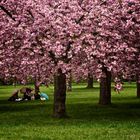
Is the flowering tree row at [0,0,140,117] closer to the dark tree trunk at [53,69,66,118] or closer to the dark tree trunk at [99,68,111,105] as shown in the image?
the dark tree trunk at [53,69,66,118]

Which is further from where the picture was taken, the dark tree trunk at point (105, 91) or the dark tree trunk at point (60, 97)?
the dark tree trunk at point (105, 91)

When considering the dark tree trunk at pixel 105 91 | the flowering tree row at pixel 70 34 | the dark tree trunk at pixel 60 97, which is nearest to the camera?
the flowering tree row at pixel 70 34

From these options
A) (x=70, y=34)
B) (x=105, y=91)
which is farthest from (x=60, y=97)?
(x=105, y=91)

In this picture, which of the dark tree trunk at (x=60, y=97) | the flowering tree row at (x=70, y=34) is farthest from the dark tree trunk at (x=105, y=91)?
the flowering tree row at (x=70, y=34)

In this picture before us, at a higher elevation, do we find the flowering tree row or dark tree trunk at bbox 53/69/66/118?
the flowering tree row

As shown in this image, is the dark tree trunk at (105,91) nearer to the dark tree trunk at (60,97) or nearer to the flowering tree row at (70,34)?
the dark tree trunk at (60,97)

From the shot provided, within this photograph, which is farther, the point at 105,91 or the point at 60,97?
the point at 105,91

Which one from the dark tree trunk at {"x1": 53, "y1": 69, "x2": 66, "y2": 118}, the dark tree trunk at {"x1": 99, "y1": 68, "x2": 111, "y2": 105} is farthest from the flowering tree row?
the dark tree trunk at {"x1": 99, "y1": 68, "x2": 111, "y2": 105}

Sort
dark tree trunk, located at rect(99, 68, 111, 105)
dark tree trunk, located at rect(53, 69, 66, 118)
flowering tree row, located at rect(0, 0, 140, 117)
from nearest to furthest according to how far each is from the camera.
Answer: flowering tree row, located at rect(0, 0, 140, 117), dark tree trunk, located at rect(53, 69, 66, 118), dark tree trunk, located at rect(99, 68, 111, 105)

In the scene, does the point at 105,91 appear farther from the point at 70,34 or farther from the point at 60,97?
the point at 70,34

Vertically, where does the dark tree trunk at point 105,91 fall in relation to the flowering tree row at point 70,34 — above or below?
below

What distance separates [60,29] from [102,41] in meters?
1.93

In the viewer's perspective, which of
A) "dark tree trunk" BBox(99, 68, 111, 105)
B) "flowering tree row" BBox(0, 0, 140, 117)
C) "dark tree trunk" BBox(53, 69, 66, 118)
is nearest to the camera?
"flowering tree row" BBox(0, 0, 140, 117)

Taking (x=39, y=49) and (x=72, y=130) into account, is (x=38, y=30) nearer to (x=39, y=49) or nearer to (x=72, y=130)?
(x=39, y=49)
